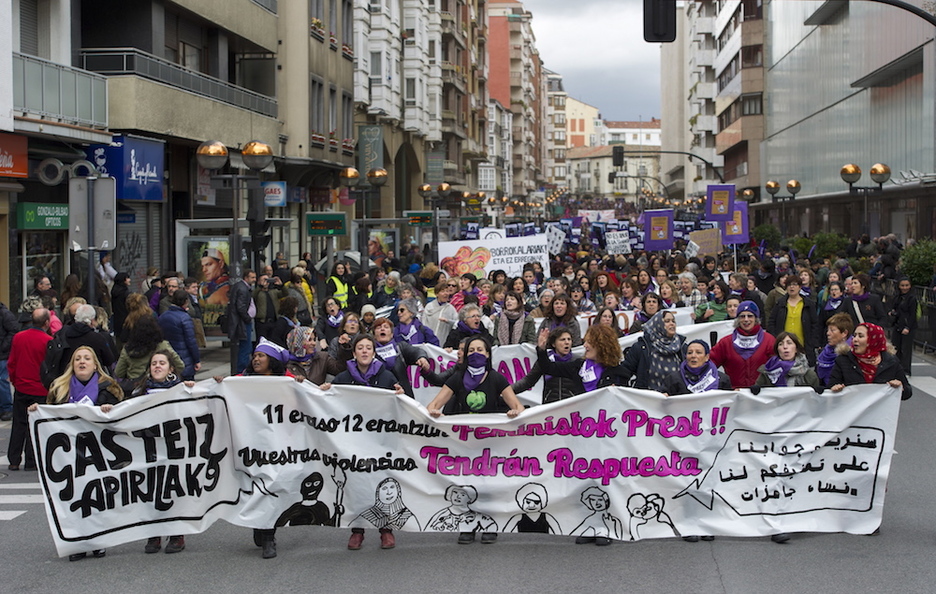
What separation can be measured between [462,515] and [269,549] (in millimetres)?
1281

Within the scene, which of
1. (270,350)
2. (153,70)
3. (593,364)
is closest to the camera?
(270,350)

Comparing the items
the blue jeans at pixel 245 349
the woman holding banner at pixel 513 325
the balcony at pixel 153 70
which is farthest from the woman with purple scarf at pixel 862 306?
the balcony at pixel 153 70

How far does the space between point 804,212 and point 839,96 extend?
13022 mm

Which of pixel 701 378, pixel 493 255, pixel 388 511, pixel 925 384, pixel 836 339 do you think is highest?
pixel 493 255

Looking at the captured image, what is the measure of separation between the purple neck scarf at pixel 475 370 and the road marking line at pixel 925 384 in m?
9.24

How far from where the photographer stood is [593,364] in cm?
962

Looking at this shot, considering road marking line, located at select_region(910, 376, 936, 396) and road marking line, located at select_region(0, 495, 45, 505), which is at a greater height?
road marking line, located at select_region(910, 376, 936, 396)

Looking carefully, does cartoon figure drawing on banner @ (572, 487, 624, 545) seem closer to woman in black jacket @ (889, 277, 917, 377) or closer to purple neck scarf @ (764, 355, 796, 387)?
purple neck scarf @ (764, 355, 796, 387)

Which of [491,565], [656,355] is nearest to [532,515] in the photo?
[491,565]

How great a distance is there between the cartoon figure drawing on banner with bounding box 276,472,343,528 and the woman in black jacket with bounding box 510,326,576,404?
1.93 metres

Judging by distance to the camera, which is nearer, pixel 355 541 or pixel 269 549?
pixel 269 549

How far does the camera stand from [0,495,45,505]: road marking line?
992 centimetres

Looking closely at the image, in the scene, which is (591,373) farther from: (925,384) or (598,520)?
(925,384)

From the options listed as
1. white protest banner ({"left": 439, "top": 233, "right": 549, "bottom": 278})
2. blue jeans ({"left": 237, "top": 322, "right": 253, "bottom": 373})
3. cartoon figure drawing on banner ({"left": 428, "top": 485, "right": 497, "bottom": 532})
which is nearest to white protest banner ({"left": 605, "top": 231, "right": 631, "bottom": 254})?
white protest banner ({"left": 439, "top": 233, "right": 549, "bottom": 278})
